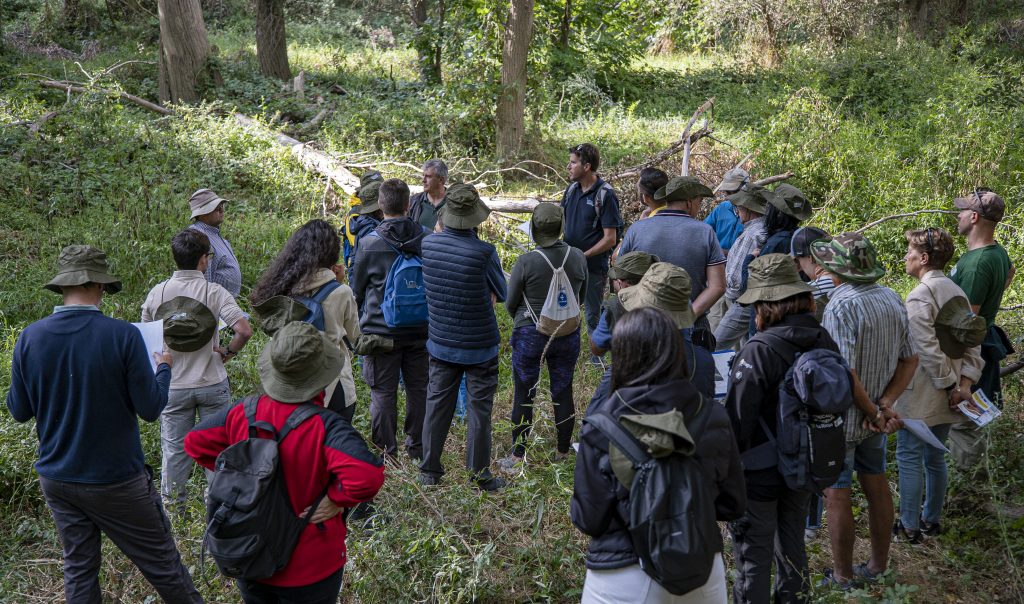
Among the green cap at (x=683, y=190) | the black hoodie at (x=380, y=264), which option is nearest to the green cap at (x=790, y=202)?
the green cap at (x=683, y=190)

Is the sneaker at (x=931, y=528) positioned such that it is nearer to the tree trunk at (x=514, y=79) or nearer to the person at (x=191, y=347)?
the person at (x=191, y=347)

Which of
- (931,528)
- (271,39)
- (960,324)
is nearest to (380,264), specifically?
(960,324)

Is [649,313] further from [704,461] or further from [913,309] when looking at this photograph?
[913,309]

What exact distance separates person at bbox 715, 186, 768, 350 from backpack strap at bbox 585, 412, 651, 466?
320cm

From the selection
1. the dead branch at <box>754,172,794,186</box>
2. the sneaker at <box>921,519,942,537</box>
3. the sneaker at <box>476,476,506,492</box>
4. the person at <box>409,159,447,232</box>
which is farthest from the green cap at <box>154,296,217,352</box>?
the dead branch at <box>754,172,794,186</box>

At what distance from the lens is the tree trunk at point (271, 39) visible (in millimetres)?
Answer: 15414

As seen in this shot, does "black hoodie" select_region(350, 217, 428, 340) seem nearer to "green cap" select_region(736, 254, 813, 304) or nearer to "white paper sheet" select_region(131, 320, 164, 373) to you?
"white paper sheet" select_region(131, 320, 164, 373)

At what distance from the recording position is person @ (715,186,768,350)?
5.66m

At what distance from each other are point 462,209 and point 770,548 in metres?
2.61

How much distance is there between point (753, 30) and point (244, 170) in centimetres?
1334

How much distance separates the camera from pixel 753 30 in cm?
1892

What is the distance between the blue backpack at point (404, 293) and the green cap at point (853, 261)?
249 cm

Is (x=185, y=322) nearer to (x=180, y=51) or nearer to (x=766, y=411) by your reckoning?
(x=766, y=411)

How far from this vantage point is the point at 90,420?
3.60 m
